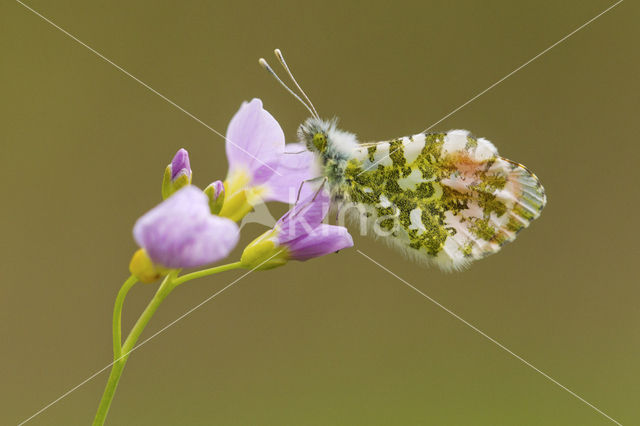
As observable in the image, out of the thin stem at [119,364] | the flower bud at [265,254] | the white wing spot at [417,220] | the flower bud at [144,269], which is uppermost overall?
the white wing spot at [417,220]

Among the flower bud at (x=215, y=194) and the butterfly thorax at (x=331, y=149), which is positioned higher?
the butterfly thorax at (x=331, y=149)

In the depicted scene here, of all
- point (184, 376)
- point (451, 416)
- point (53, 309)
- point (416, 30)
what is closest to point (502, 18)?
point (416, 30)

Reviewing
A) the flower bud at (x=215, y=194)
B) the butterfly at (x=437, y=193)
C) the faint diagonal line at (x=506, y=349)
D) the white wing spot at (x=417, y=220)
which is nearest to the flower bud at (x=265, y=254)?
the flower bud at (x=215, y=194)

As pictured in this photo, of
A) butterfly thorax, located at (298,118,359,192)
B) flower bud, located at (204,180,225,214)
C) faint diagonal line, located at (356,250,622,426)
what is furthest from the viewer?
faint diagonal line, located at (356,250,622,426)

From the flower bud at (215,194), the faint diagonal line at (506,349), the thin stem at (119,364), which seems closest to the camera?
the thin stem at (119,364)

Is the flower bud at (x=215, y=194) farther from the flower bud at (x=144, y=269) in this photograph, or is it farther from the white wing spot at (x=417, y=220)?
the white wing spot at (x=417, y=220)

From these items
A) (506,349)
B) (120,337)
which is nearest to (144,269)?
(120,337)

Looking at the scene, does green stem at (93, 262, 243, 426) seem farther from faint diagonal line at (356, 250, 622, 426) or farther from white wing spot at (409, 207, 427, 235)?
faint diagonal line at (356, 250, 622, 426)

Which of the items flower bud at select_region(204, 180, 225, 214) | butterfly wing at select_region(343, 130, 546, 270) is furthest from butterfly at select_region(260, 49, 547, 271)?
flower bud at select_region(204, 180, 225, 214)
